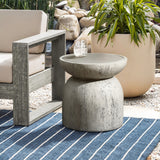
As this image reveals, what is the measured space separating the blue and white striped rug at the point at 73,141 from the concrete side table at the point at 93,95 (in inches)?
2.5

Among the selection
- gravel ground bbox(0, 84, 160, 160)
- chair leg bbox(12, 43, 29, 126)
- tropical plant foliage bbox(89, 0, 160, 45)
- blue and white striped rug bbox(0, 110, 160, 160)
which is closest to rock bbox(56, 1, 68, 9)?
gravel ground bbox(0, 84, 160, 160)

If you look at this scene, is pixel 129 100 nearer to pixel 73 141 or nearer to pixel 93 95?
pixel 93 95

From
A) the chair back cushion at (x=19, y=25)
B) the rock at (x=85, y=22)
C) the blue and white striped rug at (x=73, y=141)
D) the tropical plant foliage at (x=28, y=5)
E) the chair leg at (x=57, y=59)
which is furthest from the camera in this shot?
the rock at (x=85, y=22)

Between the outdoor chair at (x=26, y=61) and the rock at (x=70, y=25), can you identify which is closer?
the outdoor chair at (x=26, y=61)

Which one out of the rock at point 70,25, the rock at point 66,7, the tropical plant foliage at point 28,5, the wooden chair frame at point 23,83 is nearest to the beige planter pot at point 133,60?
the wooden chair frame at point 23,83

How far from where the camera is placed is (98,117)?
280 centimetres

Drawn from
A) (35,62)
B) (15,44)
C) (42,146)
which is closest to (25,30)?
(35,62)

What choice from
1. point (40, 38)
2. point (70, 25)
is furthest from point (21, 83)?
point (70, 25)

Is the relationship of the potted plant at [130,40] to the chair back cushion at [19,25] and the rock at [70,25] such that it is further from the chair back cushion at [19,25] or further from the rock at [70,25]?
the rock at [70,25]

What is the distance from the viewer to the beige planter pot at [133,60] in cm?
350

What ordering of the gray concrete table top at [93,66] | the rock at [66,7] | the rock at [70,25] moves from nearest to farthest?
1. the gray concrete table top at [93,66]
2. the rock at [70,25]
3. the rock at [66,7]

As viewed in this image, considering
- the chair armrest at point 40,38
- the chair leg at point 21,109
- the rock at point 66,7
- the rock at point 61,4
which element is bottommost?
the chair leg at point 21,109

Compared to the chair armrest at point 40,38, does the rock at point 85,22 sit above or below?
below

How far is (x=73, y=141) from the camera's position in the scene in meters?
2.66
